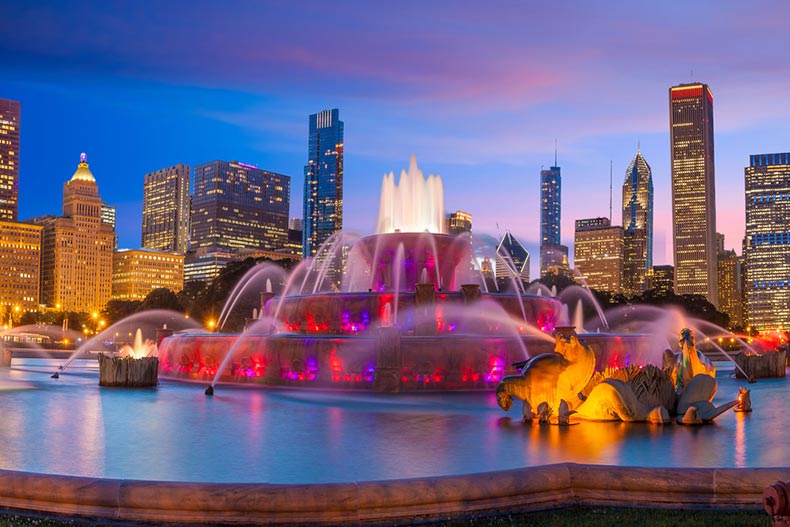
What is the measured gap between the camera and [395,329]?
2753 centimetres

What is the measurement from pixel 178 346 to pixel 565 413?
20428 millimetres

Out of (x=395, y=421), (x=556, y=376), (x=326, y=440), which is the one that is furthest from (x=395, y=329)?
(x=326, y=440)

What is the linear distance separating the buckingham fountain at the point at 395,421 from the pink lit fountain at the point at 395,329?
0.08m

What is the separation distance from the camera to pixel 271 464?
1239 centimetres

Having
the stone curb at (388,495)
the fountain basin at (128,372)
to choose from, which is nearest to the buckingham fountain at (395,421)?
the stone curb at (388,495)

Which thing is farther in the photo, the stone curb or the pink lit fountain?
the pink lit fountain

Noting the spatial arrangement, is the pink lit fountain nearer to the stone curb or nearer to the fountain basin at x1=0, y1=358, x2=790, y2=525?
the fountain basin at x1=0, y1=358, x2=790, y2=525

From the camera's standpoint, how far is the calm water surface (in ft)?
39.8

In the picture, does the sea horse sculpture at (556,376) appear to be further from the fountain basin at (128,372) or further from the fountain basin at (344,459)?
the fountain basin at (128,372)

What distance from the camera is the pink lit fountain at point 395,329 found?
2778 cm

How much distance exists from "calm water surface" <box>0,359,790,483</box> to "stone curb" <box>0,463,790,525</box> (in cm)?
244

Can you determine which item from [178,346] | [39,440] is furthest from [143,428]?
[178,346]

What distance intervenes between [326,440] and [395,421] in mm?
3496

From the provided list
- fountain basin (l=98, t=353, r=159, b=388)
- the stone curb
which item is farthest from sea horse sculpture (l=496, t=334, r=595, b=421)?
fountain basin (l=98, t=353, r=159, b=388)
